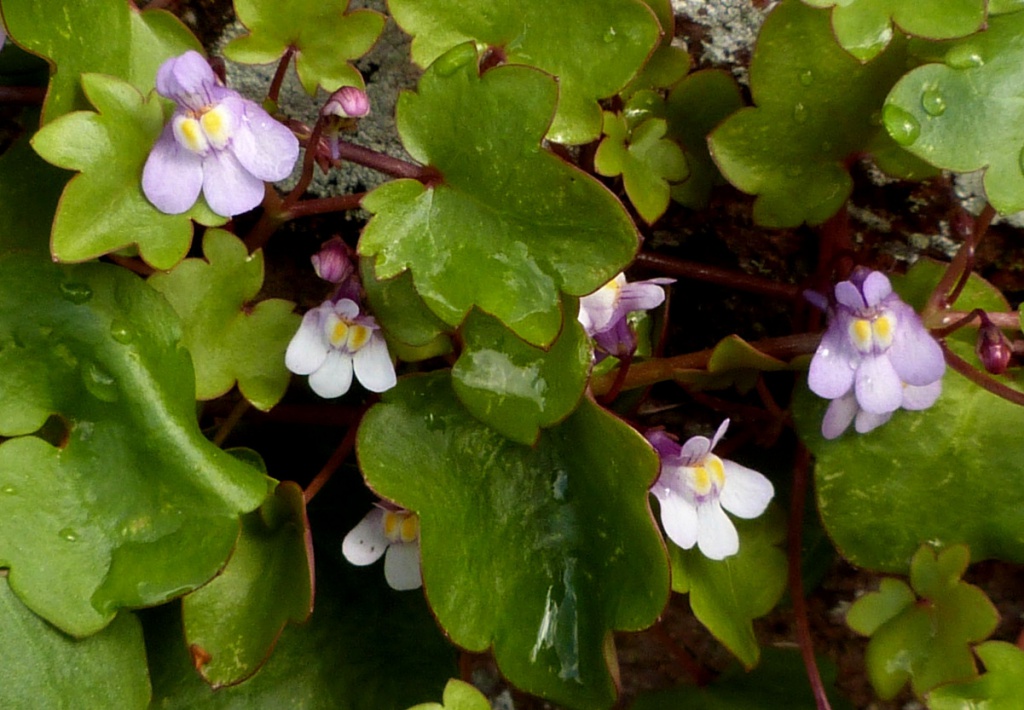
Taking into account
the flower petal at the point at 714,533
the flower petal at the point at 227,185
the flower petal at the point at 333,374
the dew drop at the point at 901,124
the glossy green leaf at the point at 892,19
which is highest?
the glossy green leaf at the point at 892,19

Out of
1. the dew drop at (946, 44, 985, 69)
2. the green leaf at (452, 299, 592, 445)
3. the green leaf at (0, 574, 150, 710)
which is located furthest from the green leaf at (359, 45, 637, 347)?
the green leaf at (0, 574, 150, 710)

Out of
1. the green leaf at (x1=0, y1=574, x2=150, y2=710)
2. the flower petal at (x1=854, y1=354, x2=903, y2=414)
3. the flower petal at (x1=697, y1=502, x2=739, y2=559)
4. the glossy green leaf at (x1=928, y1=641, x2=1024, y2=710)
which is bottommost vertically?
the green leaf at (x1=0, y1=574, x2=150, y2=710)

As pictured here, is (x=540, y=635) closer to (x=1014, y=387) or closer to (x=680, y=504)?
(x=680, y=504)

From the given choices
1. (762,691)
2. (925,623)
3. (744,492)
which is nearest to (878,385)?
(744,492)

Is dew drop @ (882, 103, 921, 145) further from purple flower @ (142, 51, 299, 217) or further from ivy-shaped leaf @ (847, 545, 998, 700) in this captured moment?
purple flower @ (142, 51, 299, 217)

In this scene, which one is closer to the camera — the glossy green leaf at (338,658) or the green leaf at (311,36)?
the green leaf at (311,36)

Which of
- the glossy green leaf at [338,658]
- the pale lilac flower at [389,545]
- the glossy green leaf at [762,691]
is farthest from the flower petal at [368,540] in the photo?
the glossy green leaf at [762,691]

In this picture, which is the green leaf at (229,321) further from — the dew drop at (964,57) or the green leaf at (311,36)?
the dew drop at (964,57)
